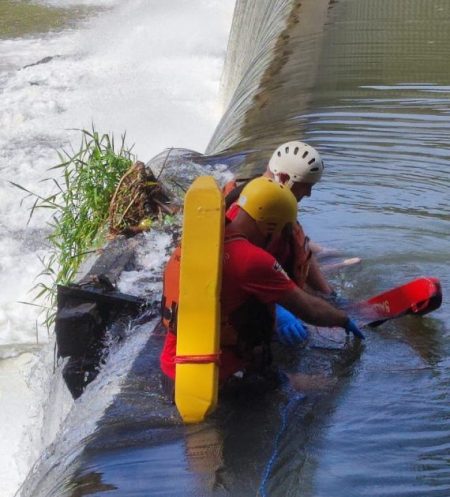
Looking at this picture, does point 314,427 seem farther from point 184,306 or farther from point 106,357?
point 106,357

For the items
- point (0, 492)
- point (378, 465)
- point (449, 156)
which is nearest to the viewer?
point (378, 465)

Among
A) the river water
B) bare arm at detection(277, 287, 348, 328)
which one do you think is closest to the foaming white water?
the river water

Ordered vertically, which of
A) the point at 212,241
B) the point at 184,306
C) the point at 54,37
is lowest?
the point at 54,37

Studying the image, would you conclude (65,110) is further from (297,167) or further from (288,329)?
(288,329)

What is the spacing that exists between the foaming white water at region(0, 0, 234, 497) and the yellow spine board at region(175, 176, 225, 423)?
128 centimetres

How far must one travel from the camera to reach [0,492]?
5684 millimetres

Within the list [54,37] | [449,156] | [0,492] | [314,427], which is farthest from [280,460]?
[54,37]

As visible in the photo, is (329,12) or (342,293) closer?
(342,293)

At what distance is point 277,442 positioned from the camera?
11.0 ft

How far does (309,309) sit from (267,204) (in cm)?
40

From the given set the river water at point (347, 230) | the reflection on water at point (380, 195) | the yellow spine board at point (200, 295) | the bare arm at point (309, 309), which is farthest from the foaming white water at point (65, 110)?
the reflection on water at point (380, 195)

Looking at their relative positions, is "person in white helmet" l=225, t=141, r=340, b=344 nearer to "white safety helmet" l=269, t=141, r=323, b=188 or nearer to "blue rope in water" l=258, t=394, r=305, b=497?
"white safety helmet" l=269, t=141, r=323, b=188

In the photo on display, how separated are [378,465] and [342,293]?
4.95 ft

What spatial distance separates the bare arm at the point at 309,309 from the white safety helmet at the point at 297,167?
2.09 ft
